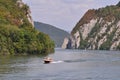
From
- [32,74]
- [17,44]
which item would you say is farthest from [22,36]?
[32,74]

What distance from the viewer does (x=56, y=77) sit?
92.2 meters

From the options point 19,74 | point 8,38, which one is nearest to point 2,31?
point 8,38

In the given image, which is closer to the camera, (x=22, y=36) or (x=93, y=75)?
(x=93, y=75)

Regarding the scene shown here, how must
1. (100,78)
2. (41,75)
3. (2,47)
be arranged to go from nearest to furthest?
(100,78) < (41,75) < (2,47)

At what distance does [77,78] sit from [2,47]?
334 ft

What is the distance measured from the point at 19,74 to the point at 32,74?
8.06 ft

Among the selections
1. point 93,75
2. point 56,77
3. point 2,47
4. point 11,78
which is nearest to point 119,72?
point 93,75

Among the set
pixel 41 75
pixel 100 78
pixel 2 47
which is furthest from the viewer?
pixel 2 47

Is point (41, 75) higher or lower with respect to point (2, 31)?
lower

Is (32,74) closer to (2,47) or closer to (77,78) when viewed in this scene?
(77,78)

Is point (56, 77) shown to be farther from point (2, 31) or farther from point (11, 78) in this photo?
point (2, 31)

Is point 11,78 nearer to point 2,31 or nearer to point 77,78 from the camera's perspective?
point 77,78

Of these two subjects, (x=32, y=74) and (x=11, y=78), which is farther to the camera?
(x=32, y=74)

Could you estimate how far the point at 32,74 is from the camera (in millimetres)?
98625
